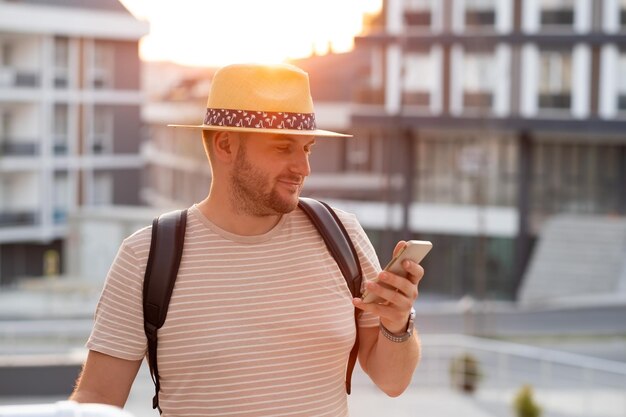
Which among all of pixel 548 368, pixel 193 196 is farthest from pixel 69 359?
pixel 193 196

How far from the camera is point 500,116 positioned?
78.1 feet

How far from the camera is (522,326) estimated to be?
1967cm

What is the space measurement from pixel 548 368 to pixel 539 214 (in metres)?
10.4

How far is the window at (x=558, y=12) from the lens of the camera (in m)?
23.3

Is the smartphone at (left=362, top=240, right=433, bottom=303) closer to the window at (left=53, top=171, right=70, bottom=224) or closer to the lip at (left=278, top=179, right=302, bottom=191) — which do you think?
the lip at (left=278, top=179, right=302, bottom=191)

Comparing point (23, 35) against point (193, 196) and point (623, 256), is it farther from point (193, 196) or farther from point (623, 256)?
point (623, 256)

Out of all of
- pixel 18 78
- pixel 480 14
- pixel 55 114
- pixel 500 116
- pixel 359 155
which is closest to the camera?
pixel 18 78

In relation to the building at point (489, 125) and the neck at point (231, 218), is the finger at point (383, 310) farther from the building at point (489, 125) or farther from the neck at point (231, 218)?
the building at point (489, 125)

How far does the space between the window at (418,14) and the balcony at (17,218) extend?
29.0ft

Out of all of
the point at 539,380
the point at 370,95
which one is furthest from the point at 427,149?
the point at 539,380

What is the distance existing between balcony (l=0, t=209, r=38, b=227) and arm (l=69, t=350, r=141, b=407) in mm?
22513

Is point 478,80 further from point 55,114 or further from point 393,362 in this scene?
point 393,362

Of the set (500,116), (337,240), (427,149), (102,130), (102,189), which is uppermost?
(500,116)

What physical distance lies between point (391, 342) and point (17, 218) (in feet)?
74.5
